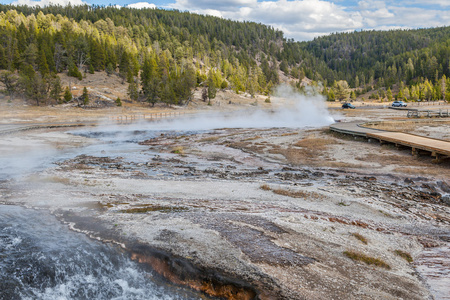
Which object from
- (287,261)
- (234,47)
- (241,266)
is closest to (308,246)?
(287,261)

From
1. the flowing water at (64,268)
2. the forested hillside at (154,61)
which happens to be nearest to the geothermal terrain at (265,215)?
the flowing water at (64,268)

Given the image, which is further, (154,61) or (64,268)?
(154,61)

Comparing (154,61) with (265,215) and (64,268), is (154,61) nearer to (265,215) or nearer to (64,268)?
(265,215)

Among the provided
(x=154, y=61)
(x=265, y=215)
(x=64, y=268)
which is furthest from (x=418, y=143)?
(x=154, y=61)

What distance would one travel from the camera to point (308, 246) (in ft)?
27.0

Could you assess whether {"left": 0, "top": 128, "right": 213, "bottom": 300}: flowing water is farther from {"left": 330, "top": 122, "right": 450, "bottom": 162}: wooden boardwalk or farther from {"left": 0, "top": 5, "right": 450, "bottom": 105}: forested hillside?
{"left": 0, "top": 5, "right": 450, "bottom": 105}: forested hillside

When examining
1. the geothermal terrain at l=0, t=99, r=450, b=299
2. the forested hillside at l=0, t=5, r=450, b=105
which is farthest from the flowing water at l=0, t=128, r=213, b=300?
the forested hillside at l=0, t=5, r=450, b=105

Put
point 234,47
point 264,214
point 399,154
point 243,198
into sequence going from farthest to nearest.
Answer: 1. point 234,47
2. point 399,154
3. point 243,198
4. point 264,214

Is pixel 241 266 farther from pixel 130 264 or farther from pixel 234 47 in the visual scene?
pixel 234 47

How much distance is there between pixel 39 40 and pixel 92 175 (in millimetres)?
85054

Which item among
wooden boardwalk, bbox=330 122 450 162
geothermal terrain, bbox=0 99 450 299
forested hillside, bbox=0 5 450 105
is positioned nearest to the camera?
geothermal terrain, bbox=0 99 450 299

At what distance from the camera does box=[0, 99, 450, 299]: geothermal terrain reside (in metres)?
6.94

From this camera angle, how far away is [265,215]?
1038 centimetres

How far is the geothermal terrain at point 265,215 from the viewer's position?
6.94m
